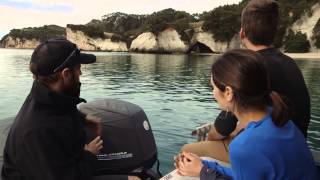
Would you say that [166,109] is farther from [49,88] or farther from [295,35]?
[295,35]

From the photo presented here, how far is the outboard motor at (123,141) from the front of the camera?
14.3ft

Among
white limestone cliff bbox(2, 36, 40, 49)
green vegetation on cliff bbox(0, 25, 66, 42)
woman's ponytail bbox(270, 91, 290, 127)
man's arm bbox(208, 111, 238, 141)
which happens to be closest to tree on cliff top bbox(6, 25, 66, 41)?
green vegetation on cliff bbox(0, 25, 66, 42)

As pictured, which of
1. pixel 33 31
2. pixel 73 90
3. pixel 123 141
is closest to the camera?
pixel 73 90

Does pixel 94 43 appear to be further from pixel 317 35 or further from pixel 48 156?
pixel 48 156

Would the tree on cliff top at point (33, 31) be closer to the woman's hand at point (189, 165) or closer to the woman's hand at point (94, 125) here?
the woman's hand at point (94, 125)

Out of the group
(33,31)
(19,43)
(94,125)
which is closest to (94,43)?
(19,43)

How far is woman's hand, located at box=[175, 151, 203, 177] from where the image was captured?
3137 mm

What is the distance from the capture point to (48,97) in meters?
3.08

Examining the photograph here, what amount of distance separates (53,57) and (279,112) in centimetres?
151

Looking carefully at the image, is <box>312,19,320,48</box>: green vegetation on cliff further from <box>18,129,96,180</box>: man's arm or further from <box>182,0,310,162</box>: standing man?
<box>18,129,96,180</box>: man's arm

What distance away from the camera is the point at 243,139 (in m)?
2.46

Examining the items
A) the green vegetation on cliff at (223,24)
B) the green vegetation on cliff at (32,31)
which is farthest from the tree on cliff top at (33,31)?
the green vegetation on cliff at (223,24)

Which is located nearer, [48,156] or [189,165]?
[48,156]

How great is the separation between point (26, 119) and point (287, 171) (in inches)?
63.7
